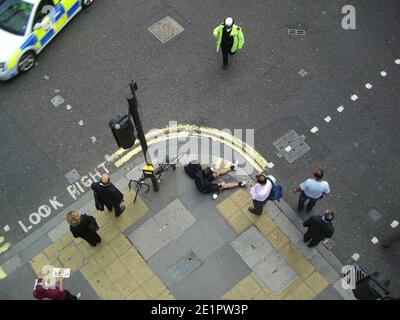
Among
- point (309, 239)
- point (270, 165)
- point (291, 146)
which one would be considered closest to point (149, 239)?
point (270, 165)

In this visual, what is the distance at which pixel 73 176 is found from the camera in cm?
1045

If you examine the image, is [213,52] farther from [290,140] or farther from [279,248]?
[279,248]

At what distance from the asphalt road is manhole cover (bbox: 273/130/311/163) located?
17cm

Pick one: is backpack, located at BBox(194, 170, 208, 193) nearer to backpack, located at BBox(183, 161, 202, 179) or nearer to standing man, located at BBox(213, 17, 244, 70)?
backpack, located at BBox(183, 161, 202, 179)

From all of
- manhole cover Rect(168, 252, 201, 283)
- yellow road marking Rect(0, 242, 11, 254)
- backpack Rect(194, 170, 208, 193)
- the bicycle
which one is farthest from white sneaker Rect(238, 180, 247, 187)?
Answer: yellow road marking Rect(0, 242, 11, 254)

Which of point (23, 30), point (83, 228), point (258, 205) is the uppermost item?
point (23, 30)

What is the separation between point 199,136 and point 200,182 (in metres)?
1.44

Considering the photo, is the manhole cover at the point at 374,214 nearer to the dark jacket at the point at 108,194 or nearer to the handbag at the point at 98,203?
the dark jacket at the point at 108,194

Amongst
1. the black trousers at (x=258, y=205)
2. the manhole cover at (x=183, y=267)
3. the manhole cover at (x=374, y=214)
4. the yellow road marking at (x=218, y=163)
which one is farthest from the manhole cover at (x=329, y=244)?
Answer: the yellow road marking at (x=218, y=163)

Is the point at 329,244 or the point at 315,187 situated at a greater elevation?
the point at 315,187

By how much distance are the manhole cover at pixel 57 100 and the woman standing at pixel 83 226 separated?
3.92 meters

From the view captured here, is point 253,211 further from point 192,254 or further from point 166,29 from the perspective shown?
point 166,29

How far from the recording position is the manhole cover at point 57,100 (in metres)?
11.4
